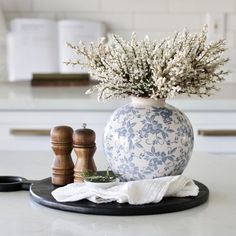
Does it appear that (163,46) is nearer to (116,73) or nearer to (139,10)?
(116,73)

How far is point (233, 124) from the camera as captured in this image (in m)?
2.54

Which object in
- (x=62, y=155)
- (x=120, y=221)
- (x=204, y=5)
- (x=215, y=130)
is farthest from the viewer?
(x=204, y=5)

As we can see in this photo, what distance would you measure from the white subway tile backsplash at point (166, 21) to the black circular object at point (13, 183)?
1.84m

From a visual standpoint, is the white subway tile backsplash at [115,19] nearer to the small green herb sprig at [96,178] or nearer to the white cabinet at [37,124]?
the white cabinet at [37,124]

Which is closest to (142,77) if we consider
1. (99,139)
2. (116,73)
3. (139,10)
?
(116,73)

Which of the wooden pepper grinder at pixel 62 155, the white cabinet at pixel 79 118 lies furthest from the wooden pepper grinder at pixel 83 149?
the white cabinet at pixel 79 118

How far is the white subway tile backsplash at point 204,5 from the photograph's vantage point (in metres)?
3.19

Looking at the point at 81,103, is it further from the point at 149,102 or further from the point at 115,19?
the point at 149,102

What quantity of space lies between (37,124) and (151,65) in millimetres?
1315

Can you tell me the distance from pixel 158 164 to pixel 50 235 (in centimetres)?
32

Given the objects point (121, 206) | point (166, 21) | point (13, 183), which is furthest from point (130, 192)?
point (166, 21)

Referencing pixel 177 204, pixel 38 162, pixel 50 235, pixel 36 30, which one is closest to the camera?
pixel 50 235

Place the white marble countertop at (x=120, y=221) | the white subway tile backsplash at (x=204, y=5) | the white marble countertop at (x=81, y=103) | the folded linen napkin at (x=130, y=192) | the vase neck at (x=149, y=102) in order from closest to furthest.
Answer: the white marble countertop at (x=120, y=221)
the folded linen napkin at (x=130, y=192)
the vase neck at (x=149, y=102)
the white marble countertop at (x=81, y=103)
the white subway tile backsplash at (x=204, y=5)

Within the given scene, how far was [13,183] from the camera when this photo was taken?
144 cm
